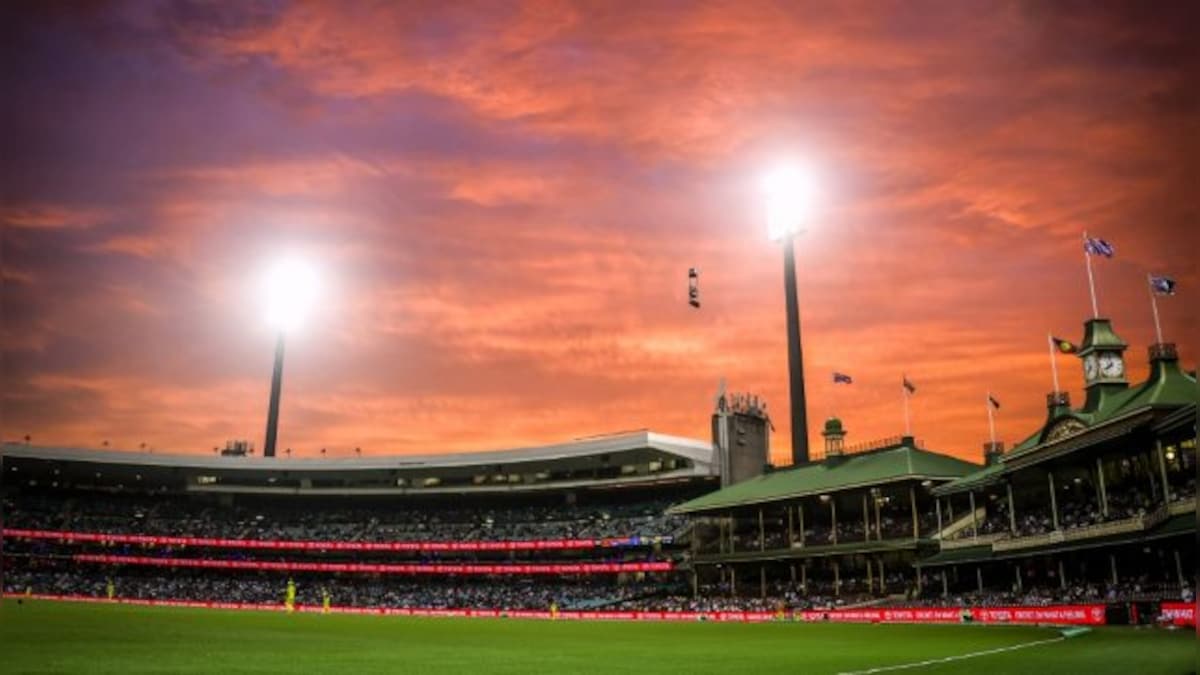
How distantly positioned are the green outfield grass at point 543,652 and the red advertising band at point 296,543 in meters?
52.8

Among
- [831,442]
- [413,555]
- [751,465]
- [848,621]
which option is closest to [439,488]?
[413,555]

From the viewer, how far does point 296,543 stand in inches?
3767

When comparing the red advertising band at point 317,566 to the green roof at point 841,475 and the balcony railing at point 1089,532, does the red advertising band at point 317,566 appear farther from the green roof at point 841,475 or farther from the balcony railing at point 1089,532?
the balcony railing at point 1089,532

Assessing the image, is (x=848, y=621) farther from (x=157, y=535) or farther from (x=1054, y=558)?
(x=157, y=535)

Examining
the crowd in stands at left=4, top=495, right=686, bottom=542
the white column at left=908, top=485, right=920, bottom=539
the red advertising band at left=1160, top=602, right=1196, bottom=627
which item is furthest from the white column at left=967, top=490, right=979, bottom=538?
the crowd in stands at left=4, top=495, right=686, bottom=542

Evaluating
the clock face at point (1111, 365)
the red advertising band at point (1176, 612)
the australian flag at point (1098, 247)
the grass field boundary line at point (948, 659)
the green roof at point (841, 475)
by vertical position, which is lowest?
the grass field boundary line at point (948, 659)

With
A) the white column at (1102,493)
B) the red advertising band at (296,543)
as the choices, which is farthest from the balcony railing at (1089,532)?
the red advertising band at (296,543)

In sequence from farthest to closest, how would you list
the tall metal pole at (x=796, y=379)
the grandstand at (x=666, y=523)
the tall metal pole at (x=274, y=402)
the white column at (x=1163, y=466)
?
the tall metal pole at (x=274, y=402) < the tall metal pole at (x=796, y=379) < the grandstand at (x=666, y=523) < the white column at (x=1163, y=466)

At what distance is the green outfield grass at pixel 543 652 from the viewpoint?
67.9 feet

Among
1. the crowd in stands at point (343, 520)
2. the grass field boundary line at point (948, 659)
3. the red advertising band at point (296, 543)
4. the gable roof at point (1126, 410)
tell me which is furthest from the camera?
the crowd in stands at point (343, 520)

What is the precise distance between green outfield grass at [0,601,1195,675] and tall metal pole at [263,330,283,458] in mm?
72313

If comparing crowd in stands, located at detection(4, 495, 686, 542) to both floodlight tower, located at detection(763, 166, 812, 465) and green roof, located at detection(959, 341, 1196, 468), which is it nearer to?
floodlight tower, located at detection(763, 166, 812, 465)

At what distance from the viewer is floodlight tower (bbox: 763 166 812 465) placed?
269 feet

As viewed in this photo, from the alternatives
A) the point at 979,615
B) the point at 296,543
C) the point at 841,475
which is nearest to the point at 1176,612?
the point at 979,615
